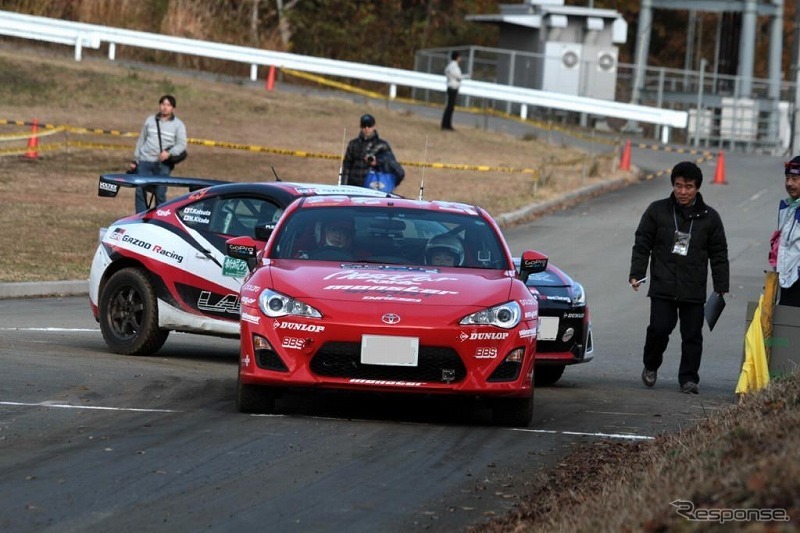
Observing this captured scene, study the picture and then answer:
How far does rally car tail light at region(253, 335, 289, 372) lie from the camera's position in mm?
9453

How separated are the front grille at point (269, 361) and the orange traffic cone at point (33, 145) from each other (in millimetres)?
21316

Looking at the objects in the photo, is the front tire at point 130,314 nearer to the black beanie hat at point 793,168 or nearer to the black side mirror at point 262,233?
the black side mirror at point 262,233

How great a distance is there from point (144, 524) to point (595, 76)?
46.3 metres

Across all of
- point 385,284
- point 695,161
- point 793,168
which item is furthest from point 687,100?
point 385,284

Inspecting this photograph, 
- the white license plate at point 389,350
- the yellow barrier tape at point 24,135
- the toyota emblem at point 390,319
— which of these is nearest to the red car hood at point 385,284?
the toyota emblem at point 390,319

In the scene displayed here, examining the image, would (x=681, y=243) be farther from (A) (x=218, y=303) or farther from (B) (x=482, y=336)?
(A) (x=218, y=303)

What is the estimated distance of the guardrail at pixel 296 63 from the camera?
41312mm

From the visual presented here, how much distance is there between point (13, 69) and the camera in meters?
37.8

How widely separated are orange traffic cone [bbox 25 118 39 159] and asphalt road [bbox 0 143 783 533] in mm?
15655

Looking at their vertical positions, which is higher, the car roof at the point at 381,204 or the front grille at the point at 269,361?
the car roof at the point at 381,204

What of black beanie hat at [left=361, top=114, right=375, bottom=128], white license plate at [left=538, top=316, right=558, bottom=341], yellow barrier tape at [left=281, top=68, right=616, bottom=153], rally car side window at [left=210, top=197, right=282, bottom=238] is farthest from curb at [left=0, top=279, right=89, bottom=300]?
yellow barrier tape at [left=281, top=68, right=616, bottom=153]

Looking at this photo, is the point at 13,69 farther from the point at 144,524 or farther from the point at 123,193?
the point at 144,524

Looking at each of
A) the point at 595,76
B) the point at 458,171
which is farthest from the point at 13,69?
the point at 595,76

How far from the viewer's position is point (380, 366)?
9352mm
